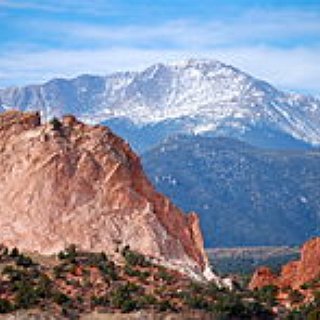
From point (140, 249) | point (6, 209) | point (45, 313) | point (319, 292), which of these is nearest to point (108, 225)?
point (140, 249)

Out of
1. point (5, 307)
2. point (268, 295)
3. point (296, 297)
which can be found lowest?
point (296, 297)

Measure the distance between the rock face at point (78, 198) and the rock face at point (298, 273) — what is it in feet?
86.5

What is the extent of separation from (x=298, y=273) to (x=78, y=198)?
43224 mm

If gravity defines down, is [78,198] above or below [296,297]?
above

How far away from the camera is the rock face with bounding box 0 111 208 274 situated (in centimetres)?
10119

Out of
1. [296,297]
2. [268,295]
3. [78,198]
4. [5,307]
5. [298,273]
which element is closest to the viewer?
[5,307]

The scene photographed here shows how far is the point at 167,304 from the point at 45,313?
11.0 m

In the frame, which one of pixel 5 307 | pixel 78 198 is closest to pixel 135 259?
pixel 78 198

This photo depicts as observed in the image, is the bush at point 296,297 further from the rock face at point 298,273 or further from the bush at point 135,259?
the bush at point 135,259

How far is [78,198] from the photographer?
10262 cm

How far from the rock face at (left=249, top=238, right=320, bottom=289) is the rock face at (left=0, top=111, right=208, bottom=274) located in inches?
1038

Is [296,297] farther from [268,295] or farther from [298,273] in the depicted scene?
[298,273]

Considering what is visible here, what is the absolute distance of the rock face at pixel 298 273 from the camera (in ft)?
433

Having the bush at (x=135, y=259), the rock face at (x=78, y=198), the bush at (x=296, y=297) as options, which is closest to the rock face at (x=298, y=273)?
the bush at (x=296, y=297)
